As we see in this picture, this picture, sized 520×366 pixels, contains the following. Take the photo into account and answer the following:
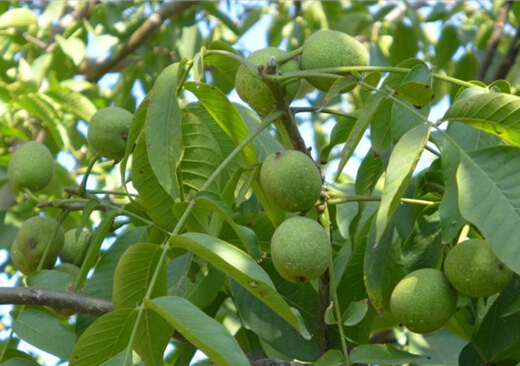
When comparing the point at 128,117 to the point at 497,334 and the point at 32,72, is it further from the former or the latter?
the point at 32,72

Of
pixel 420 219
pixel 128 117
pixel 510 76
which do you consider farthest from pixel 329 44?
pixel 510 76

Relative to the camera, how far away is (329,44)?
135cm

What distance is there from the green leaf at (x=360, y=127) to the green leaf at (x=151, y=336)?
326 mm

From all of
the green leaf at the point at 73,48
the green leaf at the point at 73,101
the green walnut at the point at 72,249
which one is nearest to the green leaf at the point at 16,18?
the green leaf at the point at 73,48

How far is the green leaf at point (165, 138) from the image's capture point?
1308 mm

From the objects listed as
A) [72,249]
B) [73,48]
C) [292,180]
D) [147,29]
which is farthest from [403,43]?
[292,180]

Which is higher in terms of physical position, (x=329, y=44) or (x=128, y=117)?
(x=329, y=44)

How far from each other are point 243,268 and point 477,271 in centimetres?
32

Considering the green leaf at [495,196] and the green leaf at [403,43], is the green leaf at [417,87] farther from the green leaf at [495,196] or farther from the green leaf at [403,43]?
the green leaf at [403,43]

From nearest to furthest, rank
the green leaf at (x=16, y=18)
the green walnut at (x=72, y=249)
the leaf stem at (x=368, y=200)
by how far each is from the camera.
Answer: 1. the leaf stem at (x=368, y=200)
2. the green walnut at (x=72, y=249)
3. the green leaf at (x=16, y=18)

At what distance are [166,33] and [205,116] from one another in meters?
1.91

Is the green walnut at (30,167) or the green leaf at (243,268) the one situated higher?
the green leaf at (243,268)

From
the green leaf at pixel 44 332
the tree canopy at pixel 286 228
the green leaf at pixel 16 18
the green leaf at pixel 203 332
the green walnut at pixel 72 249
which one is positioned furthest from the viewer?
the green leaf at pixel 16 18

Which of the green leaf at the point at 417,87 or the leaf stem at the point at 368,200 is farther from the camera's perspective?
the leaf stem at the point at 368,200
